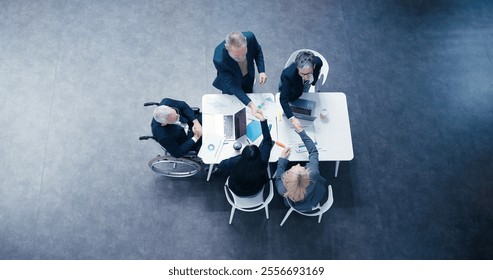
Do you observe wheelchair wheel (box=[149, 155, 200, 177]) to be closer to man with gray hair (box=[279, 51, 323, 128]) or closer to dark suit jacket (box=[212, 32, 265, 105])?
dark suit jacket (box=[212, 32, 265, 105])

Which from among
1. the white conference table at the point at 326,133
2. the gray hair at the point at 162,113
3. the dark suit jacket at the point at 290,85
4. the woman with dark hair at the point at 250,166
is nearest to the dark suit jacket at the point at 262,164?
the woman with dark hair at the point at 250,166

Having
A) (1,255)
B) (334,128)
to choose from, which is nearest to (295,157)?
(334,128)

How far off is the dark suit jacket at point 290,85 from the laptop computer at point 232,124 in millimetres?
456

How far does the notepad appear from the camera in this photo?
3.97 meters

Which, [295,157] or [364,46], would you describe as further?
[364,46]

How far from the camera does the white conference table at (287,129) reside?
3.91 meters

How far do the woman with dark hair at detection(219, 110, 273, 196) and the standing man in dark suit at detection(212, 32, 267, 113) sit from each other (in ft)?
1.22

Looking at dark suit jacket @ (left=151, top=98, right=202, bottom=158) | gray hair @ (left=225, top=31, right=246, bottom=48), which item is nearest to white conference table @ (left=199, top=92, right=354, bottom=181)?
dark suit jacket @ (left=151, top=98, right=202, bottom=158)

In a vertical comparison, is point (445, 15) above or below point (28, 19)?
above

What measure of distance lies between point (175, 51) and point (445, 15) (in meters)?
4.22

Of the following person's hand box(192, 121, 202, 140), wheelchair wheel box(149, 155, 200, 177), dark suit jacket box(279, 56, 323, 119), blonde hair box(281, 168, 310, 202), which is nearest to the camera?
blonde hair box(281, 168, 310, 202)

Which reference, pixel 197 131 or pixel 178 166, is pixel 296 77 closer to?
pixel 197 131

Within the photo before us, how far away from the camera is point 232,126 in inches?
157
